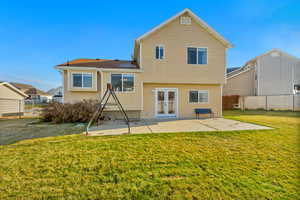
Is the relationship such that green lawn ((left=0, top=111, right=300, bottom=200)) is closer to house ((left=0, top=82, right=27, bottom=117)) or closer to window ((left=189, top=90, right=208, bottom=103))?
window ((left=189, top=90, right=208, bottom=103))

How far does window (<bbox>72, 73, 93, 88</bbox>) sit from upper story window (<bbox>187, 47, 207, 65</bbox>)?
8079 mm

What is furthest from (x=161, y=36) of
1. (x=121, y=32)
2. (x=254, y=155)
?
(x=254, y=155)

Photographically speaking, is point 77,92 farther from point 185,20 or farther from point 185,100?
point 185,20

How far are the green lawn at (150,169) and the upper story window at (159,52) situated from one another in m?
7.20

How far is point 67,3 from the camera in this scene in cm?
1101

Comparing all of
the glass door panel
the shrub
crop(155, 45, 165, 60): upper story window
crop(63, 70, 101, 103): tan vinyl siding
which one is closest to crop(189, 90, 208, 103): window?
the glass door panel

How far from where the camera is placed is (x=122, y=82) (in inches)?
392

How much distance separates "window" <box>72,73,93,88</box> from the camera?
9.77 metres

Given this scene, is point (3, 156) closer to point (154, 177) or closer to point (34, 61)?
point (154, 177)

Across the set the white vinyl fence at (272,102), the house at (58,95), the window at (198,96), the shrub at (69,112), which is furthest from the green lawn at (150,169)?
the white vinyl fence at (272,102)

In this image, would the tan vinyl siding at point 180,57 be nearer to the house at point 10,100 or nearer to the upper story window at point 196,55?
the upper story window at point 196,55

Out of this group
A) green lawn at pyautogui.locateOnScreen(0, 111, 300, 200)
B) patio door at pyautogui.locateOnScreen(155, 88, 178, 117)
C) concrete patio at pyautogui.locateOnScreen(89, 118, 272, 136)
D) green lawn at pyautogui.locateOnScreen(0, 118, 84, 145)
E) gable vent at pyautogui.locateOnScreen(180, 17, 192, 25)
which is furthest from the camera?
patio door at pyautogui.locateOnScreen(155, 88, 178, 117)

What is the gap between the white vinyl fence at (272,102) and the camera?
14962mm

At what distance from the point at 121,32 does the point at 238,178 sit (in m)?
15.9
